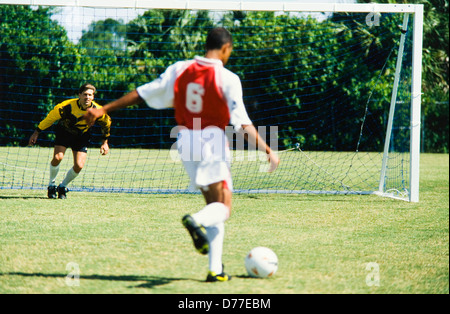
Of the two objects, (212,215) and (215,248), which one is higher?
(212,215)

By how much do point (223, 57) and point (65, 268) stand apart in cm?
219


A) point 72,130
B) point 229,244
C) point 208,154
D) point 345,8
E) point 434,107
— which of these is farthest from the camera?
point 434,107

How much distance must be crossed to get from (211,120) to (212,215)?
0.73 metres

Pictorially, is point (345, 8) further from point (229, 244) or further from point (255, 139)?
point (255, 139)

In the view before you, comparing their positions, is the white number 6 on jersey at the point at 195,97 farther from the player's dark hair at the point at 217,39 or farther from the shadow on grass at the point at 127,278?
the shadow on grass at the point at 127,278

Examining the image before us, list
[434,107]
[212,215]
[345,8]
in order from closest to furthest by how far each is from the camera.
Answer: [212,215] < [345,8] < [434,107]

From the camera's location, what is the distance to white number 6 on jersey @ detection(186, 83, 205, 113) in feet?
13.3

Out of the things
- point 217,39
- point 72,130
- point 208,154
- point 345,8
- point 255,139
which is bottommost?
point 208,154

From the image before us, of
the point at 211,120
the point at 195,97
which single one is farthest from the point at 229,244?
the point at 195,97

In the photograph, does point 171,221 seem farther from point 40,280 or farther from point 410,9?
point 410,9

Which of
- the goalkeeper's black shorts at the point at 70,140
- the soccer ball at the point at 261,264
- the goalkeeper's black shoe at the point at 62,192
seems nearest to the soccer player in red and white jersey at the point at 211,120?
the soccer ball at the point at 261,264

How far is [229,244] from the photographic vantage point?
217 inches

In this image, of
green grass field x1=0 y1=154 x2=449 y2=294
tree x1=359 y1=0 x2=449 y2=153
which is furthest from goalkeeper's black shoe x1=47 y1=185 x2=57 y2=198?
tree x1=359 y1=0 x2=449 y2=153

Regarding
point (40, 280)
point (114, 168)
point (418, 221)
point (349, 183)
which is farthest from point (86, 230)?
point (114, 168)
